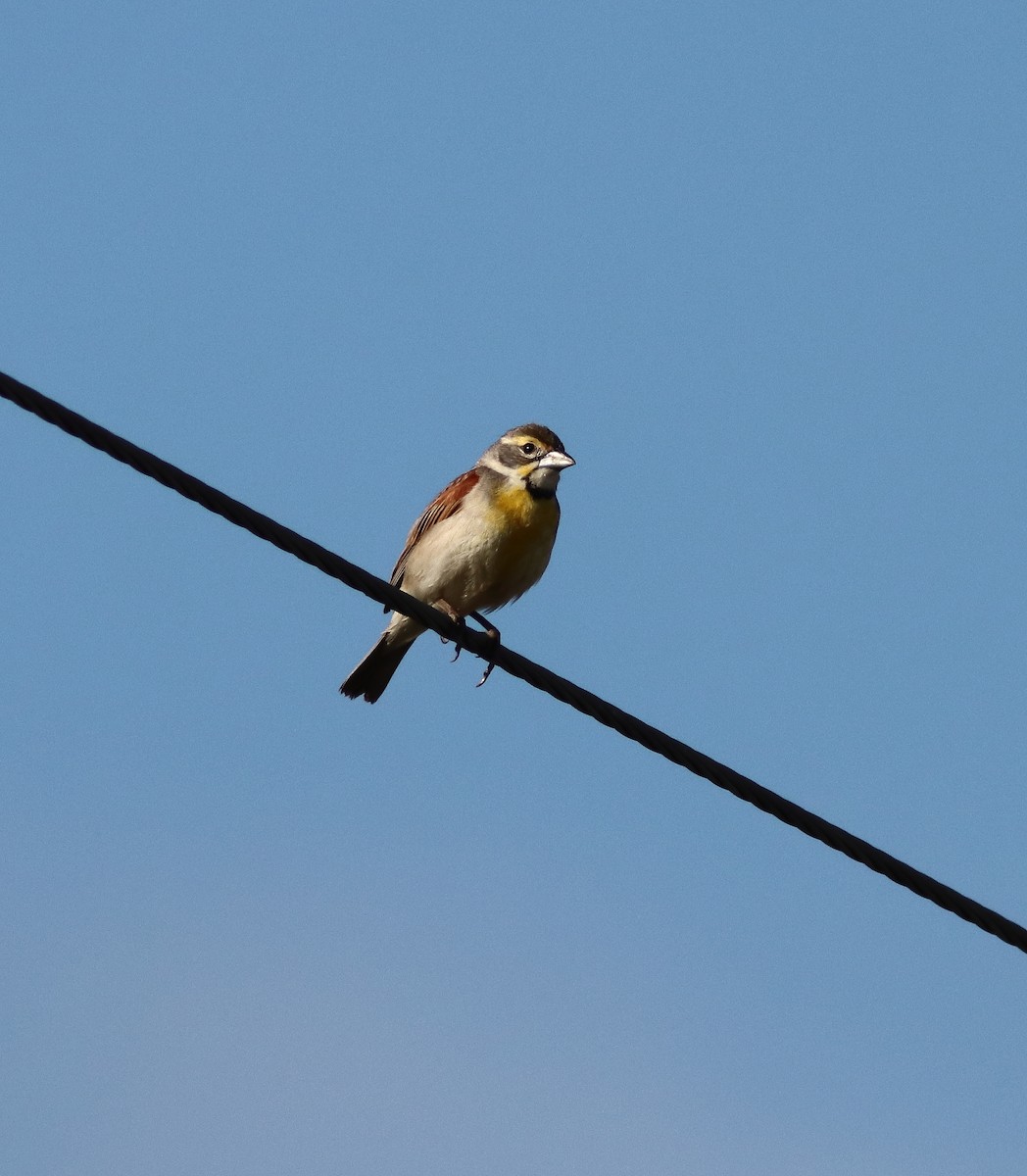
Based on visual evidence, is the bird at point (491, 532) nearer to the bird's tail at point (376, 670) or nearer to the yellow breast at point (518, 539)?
the yellow breast at point (518, 539)

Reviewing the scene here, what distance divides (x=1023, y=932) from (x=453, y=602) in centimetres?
422

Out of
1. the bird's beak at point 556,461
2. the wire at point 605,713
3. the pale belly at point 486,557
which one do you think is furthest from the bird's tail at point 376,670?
the wire at point 605,713

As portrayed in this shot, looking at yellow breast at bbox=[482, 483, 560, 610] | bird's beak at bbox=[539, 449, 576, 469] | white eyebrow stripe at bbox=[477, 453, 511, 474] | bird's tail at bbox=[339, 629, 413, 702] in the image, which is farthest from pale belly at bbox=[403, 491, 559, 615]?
bird's tail at bbox=[339, 629, 413, 702]

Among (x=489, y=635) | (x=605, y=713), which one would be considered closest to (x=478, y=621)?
(x=489, y=635)

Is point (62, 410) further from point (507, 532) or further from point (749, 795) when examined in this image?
point (507, 532)

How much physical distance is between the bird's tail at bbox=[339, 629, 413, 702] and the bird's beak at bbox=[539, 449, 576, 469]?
4.59ft

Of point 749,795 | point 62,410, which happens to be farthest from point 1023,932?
point 62,410

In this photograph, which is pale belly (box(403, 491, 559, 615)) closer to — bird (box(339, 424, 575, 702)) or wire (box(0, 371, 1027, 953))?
bird (box(339, 424, 575, 702))

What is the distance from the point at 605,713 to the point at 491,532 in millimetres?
3235

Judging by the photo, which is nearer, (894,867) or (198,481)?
(198,481)

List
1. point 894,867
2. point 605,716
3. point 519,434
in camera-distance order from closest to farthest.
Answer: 1. point 894,867
2. point 605,716
3. point 519,434

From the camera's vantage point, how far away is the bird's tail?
411 inches

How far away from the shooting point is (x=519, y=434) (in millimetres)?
10070

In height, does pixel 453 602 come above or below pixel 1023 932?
above
